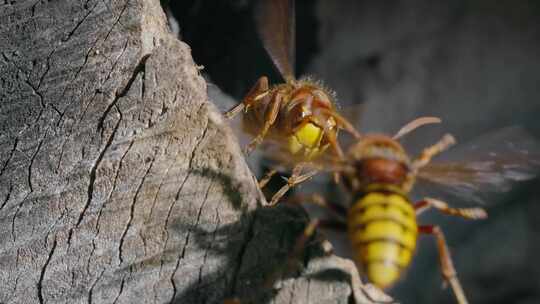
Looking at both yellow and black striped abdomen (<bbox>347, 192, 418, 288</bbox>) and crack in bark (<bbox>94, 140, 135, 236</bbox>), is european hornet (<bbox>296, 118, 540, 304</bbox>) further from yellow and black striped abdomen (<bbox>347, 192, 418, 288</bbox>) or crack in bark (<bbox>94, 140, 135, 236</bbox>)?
crack in bark (<bbox>94, 140, 135, 236</bbox>)

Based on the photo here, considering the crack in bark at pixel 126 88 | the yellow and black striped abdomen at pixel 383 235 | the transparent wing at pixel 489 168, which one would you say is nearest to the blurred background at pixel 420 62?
the transparent wing at pixel 489 168

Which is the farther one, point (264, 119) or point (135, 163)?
point (264, 119)

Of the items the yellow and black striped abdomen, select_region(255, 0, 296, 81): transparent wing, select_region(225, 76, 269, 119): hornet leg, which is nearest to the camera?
the yellow and black striped abdomen

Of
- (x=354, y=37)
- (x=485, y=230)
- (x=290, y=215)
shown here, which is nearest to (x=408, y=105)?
(x=354, y=37)

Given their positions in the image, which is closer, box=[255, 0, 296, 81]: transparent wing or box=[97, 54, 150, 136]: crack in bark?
box=[97, 54, 150, 136]: crack in bark

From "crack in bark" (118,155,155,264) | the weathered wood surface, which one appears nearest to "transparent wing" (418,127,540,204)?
the weathered wood surface

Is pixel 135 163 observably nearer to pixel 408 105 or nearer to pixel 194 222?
pixel 194 222

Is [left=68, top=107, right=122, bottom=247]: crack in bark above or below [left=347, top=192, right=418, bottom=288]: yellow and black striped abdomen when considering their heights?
above

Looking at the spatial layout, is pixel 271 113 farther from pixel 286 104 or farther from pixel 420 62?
pixel 420 62

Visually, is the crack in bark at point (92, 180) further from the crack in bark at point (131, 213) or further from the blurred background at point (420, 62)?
the blurred background at point (420, 62)
